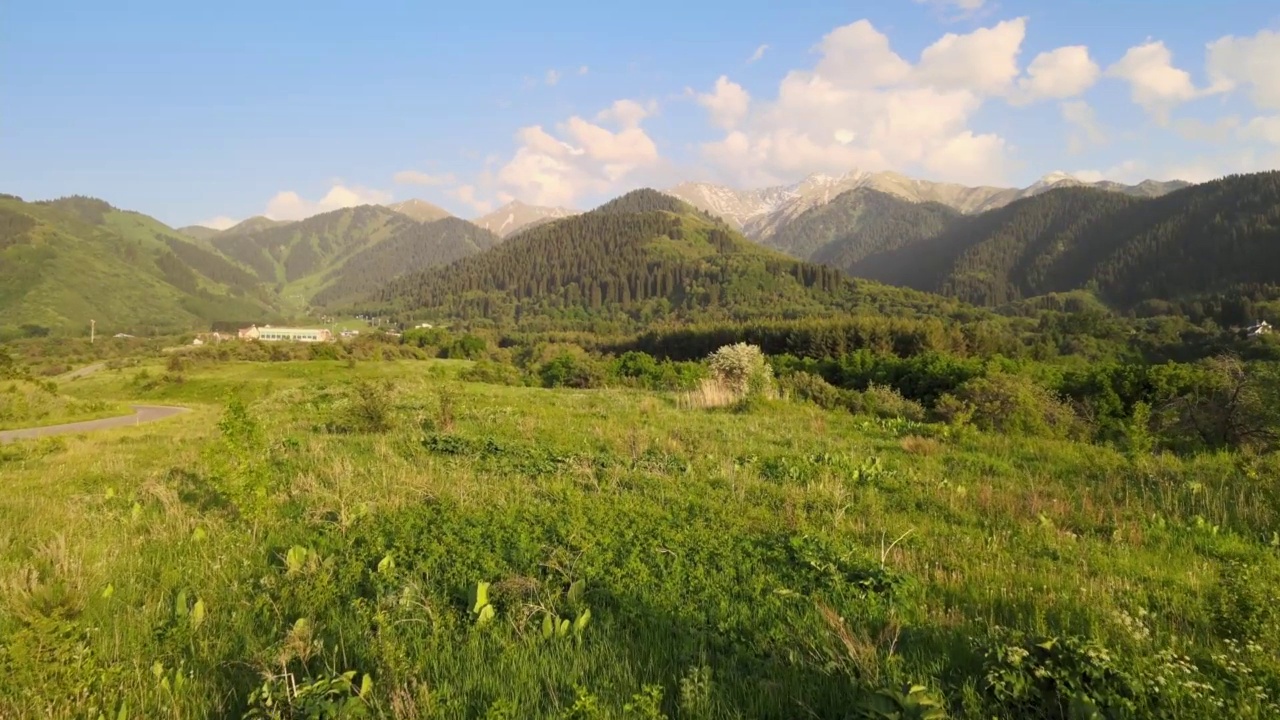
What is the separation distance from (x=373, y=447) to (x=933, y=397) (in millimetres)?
26602

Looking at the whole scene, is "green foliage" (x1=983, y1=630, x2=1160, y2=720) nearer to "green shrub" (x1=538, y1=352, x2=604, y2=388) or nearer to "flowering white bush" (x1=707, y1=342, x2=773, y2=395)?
"flowering white bush" (x1=707, y1=342, x2=773, y2=395)

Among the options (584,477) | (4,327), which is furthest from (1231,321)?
(4,327)

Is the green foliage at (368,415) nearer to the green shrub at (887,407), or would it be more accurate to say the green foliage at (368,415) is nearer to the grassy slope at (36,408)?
the green shrub at (887,407)

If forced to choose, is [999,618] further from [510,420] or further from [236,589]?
[510,420]

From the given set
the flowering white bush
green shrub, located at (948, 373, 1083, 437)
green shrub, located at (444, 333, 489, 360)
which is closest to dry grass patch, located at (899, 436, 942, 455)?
green shrub, located at (948, 373, 1083, 437)

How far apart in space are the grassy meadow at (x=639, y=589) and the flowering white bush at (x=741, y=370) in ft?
51.9

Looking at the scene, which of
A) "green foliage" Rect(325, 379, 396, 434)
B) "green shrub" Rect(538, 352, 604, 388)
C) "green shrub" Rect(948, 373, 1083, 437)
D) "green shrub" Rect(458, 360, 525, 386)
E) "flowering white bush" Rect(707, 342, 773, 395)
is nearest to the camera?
"green foliage" Rect(325, 379, 396, 434)

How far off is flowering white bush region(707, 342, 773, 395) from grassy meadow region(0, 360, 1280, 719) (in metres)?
15.8

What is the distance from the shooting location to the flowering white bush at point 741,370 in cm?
2583

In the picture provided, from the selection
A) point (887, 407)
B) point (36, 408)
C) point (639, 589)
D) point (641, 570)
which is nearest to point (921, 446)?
point (641, 570)

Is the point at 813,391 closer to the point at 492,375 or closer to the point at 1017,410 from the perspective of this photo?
the point at 1017,410

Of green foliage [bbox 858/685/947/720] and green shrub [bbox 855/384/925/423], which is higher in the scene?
green foliage [bbox 858/685/947/720]

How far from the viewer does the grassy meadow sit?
334 cm

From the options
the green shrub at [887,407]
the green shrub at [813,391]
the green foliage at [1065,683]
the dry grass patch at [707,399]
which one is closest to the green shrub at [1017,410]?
the green shrub at [887,407]
